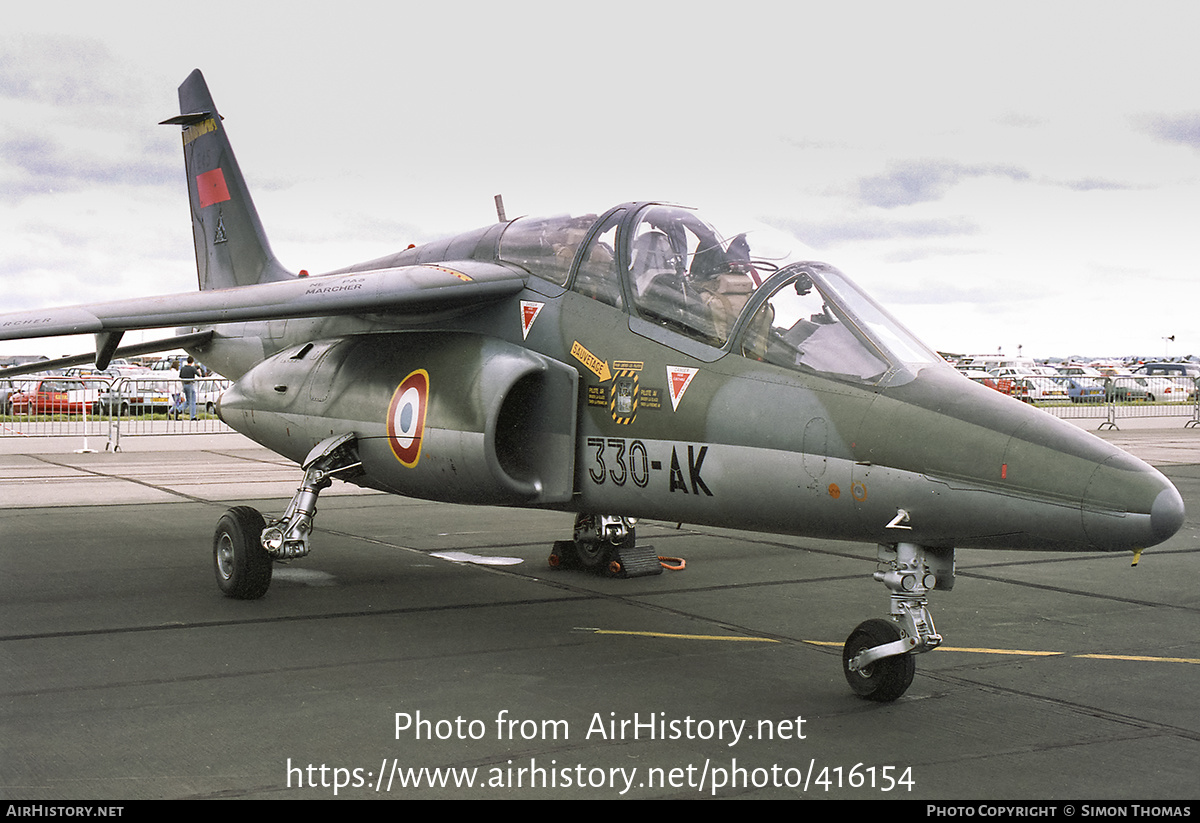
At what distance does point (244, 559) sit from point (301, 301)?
76.4 inches

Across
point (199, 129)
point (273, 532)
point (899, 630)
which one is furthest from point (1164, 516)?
point (199, 129)

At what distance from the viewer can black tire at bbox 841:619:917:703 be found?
536 centimetres

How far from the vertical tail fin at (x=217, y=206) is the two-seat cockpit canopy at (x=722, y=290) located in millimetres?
5267

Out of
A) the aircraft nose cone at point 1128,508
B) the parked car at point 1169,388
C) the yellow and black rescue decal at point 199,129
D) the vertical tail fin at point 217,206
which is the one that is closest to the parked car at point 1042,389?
the parked car at point 1169,388

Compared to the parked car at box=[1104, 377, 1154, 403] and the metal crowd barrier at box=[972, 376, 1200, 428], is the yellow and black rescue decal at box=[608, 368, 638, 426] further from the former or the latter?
the parked car at box=[1104, 377, 1154, 403]

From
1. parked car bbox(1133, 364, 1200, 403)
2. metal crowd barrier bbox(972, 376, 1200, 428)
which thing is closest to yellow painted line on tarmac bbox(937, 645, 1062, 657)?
metal crowd barrier bbox(972, 376, 1200, 428)

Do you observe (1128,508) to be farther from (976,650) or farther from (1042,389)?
(1042,389)

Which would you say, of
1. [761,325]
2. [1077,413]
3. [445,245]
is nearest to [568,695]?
[761,325]

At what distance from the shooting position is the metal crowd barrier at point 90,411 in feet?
77.2

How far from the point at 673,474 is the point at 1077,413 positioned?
2987 cm

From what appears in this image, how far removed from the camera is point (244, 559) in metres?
7.91

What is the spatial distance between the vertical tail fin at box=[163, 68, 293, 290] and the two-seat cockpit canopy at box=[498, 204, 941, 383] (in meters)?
5.27

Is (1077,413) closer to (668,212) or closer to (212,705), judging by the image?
(668,212)

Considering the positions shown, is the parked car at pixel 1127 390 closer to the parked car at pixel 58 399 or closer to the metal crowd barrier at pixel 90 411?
the metal crowd barrier at pixel 90 411
